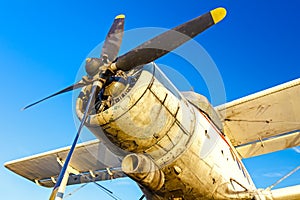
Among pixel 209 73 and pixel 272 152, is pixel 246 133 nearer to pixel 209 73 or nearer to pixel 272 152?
pixel 272 152

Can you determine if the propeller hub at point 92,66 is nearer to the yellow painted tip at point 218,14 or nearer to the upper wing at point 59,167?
the yellow painted tip at point 218,14

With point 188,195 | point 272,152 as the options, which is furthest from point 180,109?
point 272,152

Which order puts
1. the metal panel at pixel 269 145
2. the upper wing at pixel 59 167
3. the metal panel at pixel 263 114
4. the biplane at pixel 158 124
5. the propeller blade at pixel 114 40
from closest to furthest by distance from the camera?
1. the biplane at pixel 158 124
2. the propeller blade at pixel 114 40
3. the metal panel at pixel 263 114
4. the metal panel at pixel 269 145
5. the upper wing at pixel 59 167

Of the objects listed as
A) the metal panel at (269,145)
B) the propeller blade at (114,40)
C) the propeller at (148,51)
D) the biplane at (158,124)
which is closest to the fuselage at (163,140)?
the biplane at (158,124)

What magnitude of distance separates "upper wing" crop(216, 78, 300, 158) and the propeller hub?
3.83m

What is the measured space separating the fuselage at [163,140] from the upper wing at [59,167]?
4643 millimetres

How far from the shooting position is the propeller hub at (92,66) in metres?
4.61

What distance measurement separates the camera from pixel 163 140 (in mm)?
5066

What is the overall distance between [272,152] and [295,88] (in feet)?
11.1

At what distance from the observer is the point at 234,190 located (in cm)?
621

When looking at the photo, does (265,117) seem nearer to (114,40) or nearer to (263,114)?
(263,114)

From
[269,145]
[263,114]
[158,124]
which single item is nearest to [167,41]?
[158,124]

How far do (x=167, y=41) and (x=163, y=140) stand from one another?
5.33 feet

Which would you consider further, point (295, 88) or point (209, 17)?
point (295, 88)
